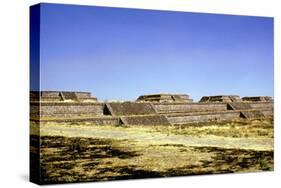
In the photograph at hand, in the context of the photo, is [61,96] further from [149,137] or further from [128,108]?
[149,137]

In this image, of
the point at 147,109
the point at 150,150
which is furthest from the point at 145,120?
the point at 150,150

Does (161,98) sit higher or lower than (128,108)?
higher

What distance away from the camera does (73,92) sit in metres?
9.79

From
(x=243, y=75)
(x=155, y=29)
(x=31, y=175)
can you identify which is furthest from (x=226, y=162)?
(x=31, y=175)

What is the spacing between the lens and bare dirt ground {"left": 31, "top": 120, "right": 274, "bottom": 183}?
9664 mm

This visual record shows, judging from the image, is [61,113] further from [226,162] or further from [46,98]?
[226,162]

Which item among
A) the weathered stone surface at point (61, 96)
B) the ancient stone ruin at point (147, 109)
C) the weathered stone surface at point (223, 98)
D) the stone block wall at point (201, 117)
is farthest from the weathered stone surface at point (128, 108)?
the weathered stone surface at point (223, 98)

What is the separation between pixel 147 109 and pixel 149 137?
0.42 metres

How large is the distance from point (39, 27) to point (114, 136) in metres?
1.87

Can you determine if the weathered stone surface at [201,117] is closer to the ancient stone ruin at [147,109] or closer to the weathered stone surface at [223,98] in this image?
the ancient stone ruin at [147,109]

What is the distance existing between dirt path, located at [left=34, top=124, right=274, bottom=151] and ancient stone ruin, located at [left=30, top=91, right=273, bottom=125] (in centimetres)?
11

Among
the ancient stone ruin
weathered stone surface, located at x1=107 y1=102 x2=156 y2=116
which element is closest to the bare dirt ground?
the ancient stone ruin

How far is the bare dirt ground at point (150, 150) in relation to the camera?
9664 millimetres

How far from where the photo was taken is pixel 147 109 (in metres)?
10.5
